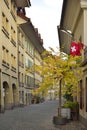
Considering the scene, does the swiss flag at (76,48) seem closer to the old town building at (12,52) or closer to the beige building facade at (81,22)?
the beige building facade at (81,22)

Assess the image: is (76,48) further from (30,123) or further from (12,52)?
(12,52)

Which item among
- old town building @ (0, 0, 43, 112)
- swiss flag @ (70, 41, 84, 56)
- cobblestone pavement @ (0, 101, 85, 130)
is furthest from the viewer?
old town building @ (0, 0, 43, 112)

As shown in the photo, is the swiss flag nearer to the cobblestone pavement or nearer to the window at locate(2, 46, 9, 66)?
the cobblestone pavement

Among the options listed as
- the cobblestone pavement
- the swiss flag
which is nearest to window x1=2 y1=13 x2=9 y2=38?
the cobblestone pavement

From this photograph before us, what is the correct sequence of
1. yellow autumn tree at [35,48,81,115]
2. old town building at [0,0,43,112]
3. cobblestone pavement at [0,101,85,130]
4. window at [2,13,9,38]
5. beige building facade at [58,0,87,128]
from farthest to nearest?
window at [2,13,9,38] < old town building at [0,0,43,112] < yellow autumn tree at [35,48,81,115] < beige building facade at [58,0,87,128] < cobblestone pavement at [0,101,85,130]

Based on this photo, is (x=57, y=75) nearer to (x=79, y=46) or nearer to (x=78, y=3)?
(x=79, y=46)

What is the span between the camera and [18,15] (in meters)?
54.1

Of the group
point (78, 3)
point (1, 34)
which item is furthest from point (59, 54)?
point (1, 34)

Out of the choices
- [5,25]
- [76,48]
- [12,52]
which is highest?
[5,25]

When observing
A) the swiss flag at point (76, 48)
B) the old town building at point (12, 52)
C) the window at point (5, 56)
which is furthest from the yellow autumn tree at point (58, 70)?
the window at point (5, 56)

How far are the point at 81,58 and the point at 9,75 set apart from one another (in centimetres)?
2131

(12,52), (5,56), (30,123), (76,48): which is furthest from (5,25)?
(76,48)

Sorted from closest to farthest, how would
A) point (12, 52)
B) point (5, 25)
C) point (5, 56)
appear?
1. point (5, 56)
2. point (5, 25)
3. point (12, 52)

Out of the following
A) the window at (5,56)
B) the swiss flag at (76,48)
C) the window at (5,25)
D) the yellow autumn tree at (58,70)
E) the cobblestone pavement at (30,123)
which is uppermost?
the window at (5,25)
